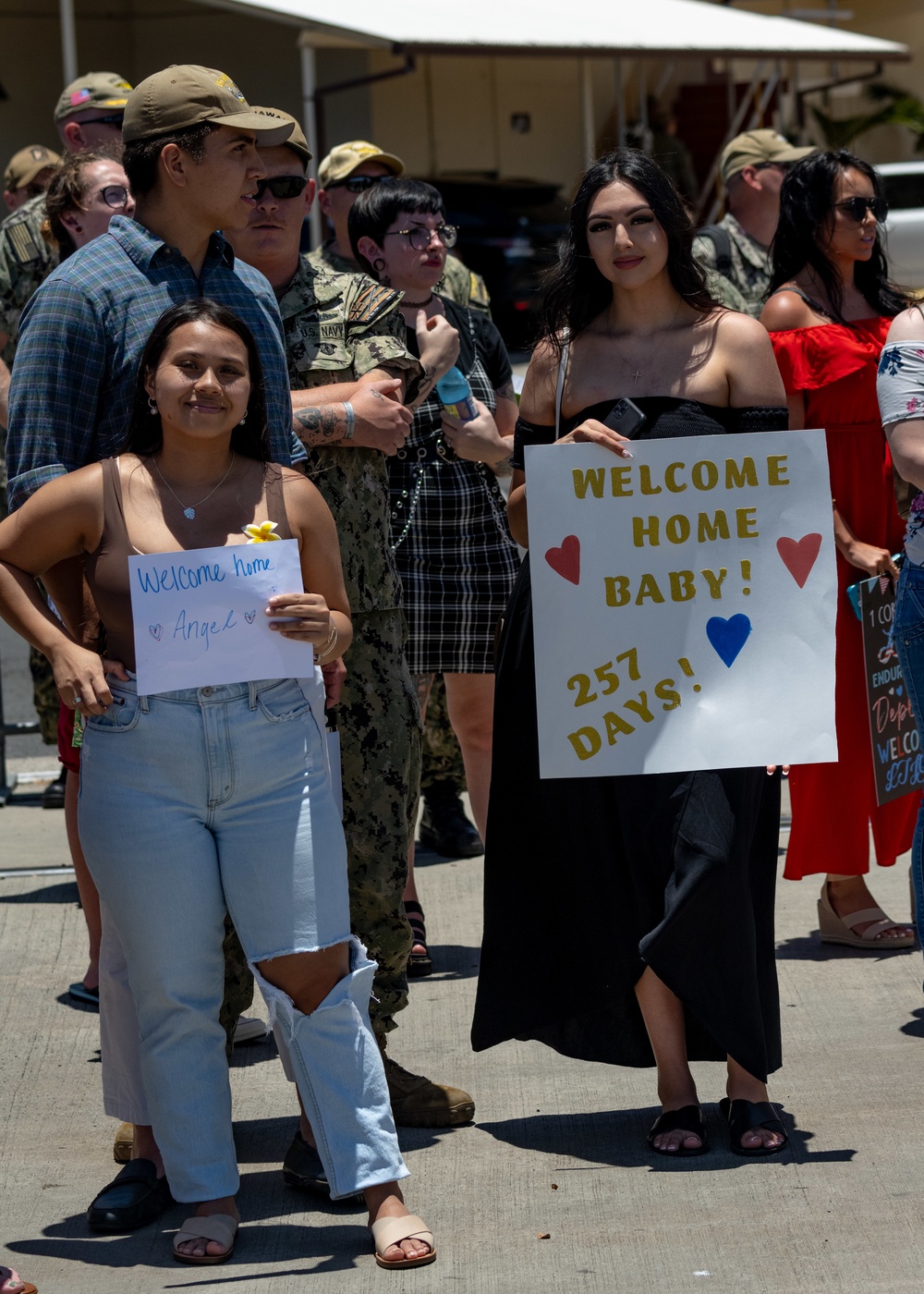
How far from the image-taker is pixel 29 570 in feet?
10.6

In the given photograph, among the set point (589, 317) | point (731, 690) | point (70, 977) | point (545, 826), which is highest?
point (589, 317)

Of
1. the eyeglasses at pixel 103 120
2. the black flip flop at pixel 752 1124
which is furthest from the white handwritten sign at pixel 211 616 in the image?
the eyeglasses at pixel 103 120

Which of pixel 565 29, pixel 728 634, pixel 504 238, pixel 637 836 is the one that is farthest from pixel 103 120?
pixel 504 238

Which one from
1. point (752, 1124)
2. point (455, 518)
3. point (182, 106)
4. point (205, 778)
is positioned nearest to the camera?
point (205, 778)

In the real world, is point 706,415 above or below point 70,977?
above

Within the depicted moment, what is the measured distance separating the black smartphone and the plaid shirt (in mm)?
727

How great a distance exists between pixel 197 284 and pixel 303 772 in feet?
3.37

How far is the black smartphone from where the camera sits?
12.0 ft

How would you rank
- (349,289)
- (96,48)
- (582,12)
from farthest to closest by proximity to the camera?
(96,48) → (582,12) → (349,289)

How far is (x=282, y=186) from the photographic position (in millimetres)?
3934

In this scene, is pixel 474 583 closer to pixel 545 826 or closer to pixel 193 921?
pixel 545 826

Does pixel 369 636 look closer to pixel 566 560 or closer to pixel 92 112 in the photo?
pixel 566 560

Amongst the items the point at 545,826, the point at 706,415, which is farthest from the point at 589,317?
the point at 545,826

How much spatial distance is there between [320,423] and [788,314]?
71.8 inches
